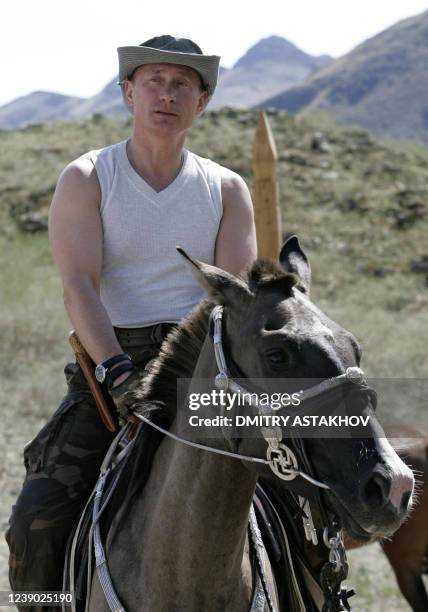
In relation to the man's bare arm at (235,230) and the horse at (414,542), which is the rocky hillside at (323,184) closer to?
the horse at (414,542)

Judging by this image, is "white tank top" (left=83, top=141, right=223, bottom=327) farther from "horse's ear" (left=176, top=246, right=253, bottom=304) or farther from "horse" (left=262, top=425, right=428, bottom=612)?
"horse" (left=262, top=425, right=428, bottom=612)

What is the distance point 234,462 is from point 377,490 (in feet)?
1.87

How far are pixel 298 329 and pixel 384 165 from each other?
21582 mm

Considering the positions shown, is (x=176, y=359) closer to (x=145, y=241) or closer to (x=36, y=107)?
(x=145, y=241)

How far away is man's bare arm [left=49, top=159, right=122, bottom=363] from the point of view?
126 inches

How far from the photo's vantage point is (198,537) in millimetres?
2742

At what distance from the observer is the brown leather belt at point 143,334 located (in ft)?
11.4

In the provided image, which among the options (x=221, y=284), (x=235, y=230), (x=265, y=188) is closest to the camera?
(x=221, y=284)

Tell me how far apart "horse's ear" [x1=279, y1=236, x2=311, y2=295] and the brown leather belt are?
2.15 ft

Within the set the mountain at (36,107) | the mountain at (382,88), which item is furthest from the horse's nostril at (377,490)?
the mountain at (36,107)

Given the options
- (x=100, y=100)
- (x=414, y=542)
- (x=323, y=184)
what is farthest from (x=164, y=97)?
(x=100, y=100)

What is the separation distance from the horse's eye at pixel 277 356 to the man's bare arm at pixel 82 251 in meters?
0.90

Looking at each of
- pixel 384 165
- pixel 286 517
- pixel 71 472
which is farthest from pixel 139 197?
pixel 384 165

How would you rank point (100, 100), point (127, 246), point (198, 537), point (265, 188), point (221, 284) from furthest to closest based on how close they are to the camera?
point (100, 100), point (265, 188), point (127, 246), point (198, 537), point (221, 284)
